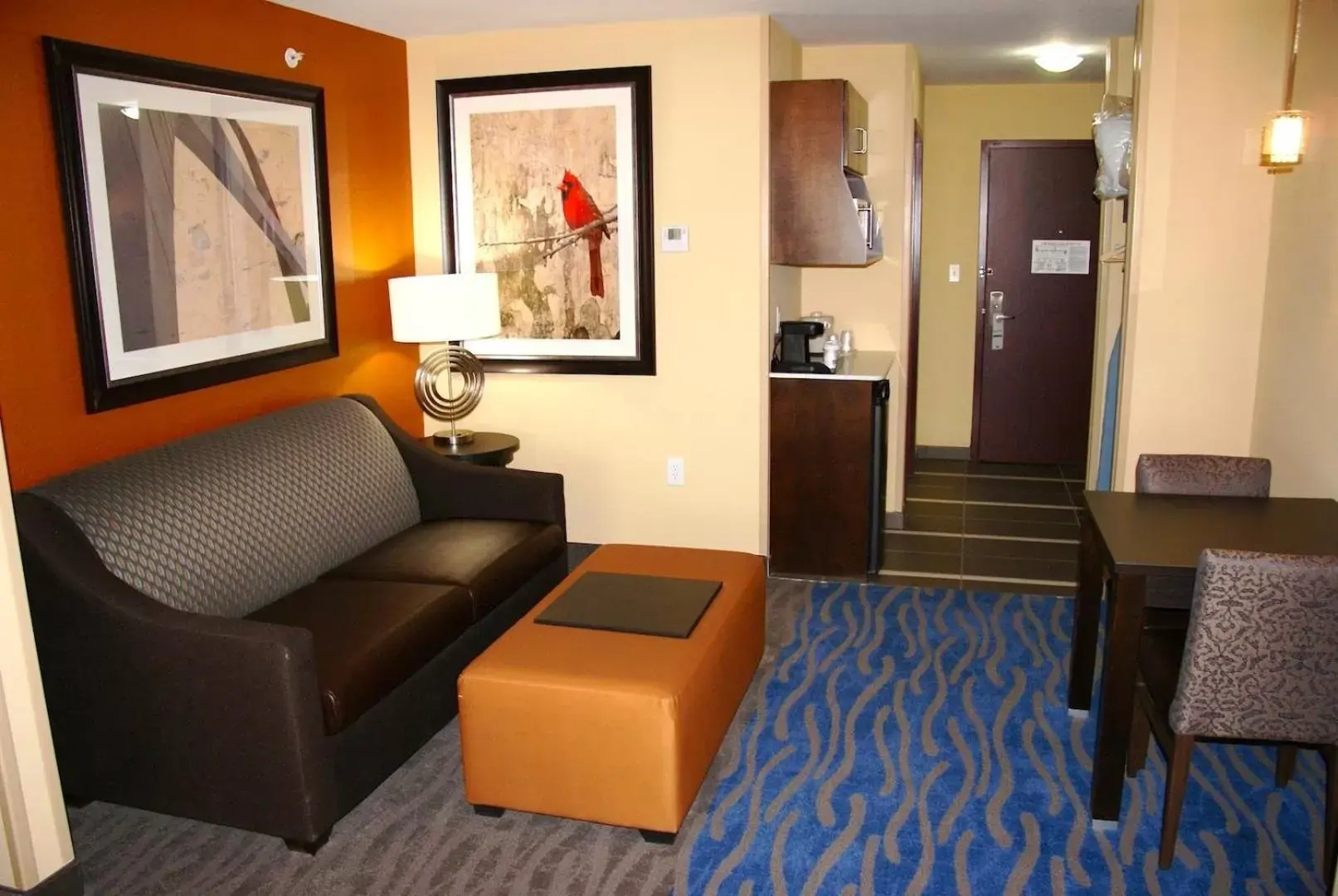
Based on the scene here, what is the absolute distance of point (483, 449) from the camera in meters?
4.45

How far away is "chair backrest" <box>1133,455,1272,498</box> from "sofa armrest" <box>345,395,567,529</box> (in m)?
2.05

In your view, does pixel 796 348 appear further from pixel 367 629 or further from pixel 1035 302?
pixel 1035 302

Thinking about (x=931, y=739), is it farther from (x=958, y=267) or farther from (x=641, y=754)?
(x=958, y=267)

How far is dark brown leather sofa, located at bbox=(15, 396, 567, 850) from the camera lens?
106 inches

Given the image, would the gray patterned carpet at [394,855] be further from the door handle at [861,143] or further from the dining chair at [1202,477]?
the door handle at [861,143]

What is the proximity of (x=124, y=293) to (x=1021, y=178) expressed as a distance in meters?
5.18

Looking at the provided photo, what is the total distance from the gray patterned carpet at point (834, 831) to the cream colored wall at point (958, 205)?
365 cm

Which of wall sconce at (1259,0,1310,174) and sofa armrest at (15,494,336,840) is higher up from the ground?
wall sconce at (1259,0,1310,174)

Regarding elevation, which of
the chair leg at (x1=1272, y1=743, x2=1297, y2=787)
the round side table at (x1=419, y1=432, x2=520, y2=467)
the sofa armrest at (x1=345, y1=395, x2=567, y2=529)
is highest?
the round side table at (x1=419, y1=432, x2=520, y2=467)

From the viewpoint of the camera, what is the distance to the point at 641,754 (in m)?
2.74

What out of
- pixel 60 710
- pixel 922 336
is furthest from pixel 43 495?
pixel 922 336

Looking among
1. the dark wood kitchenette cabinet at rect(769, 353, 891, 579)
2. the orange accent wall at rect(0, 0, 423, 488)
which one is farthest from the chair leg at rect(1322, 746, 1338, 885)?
the orange accent wall at rect(0, 0, 423, 488)

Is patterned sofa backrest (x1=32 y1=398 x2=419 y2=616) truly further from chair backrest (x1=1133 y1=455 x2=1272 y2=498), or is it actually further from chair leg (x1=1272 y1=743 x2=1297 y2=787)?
chair leg (x1=1272 y1=743 x2=1297 y2=787)

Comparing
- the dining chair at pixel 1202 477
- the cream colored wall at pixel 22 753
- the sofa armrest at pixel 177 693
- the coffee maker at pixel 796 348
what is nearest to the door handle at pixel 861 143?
the coffee maker at pixel 796 348
